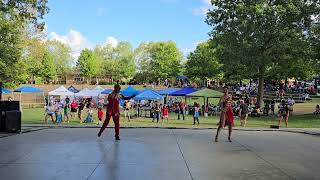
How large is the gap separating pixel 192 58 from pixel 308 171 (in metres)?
74.9

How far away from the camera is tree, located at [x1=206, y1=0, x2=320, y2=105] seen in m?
37.2

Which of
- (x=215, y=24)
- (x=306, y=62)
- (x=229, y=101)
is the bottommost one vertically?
(x=229, y=101)

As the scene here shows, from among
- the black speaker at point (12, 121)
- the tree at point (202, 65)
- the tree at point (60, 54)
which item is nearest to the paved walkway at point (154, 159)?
the black speaker at point (12, 121)

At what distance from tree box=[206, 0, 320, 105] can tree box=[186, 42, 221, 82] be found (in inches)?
1537

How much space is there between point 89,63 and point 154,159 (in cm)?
A: 9834

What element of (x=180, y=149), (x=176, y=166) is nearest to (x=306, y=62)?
(x=180, y=149)

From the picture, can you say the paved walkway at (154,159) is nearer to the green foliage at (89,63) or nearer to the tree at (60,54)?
the green foliage at (89,63)

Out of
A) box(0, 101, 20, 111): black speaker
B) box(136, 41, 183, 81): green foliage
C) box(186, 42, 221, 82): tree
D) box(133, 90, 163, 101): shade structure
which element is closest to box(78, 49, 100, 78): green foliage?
box(136, 41, 183, 81): green foliage

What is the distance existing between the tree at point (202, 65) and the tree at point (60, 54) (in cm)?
3650

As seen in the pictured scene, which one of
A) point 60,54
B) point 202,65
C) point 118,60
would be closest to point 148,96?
point 202,65

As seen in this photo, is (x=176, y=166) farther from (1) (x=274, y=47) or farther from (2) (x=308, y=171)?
(1) (x=274, y=47)

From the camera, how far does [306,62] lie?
131 feet

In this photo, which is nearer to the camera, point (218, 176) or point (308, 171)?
point (218, 176)

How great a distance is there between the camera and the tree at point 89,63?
352ft
